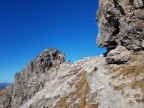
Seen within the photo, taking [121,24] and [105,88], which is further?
[121,24]

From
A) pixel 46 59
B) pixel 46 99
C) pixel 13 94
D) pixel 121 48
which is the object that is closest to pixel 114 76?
pixel 121 48

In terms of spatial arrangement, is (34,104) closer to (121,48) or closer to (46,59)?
(121,48)

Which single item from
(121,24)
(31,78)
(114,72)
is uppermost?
(31,78)

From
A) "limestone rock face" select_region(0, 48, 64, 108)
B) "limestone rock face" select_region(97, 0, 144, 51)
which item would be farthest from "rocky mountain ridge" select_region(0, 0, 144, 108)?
"limestone rock face" select_region(0, 48, 64, 108)

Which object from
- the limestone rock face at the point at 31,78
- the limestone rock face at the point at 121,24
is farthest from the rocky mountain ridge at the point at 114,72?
the limestone rock face at the point at 31,78

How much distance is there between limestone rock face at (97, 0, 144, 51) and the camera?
3113 inches

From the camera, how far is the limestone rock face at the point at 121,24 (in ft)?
259

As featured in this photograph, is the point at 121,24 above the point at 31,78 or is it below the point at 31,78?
below

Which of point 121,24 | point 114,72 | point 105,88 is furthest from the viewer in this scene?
point 121,24

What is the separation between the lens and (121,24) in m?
87.0

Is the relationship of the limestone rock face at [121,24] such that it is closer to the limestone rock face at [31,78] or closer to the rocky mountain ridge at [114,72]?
the rocky mountain ridge at [114,72]

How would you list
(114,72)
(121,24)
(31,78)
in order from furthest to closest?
(31,78), (121,24), (114,72)

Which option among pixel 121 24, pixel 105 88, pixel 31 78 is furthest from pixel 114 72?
pixel 31 78

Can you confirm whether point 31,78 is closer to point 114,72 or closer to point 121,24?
point 121,24
